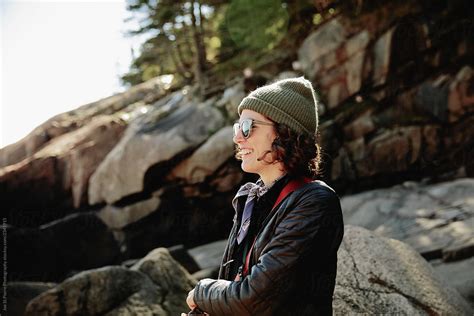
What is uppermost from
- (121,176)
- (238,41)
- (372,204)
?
(238,41)

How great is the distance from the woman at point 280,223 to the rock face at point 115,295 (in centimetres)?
394

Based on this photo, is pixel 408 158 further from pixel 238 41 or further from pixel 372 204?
pixel 238 41

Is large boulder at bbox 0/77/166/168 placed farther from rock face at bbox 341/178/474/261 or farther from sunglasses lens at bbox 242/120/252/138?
sunglasses lens at bbox 242/120/252/138

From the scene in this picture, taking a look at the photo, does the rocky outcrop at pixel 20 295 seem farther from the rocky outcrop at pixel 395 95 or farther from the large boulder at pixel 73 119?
the large boulder at pixel 73 119

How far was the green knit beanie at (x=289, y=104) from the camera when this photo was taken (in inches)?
88.7

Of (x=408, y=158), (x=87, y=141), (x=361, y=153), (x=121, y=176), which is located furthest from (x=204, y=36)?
(x=408, y=158)

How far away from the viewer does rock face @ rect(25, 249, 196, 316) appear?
567 cm

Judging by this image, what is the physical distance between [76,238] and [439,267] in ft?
34.9

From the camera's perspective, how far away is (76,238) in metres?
13.6

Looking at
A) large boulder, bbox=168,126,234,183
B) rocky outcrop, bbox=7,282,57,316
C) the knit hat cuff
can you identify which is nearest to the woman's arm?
the knit hat cuff

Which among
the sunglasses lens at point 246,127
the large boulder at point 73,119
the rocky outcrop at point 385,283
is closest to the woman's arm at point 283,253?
the sunglasses lens at point 246,127

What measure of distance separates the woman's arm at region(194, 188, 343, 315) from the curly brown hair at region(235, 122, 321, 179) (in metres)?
0.25

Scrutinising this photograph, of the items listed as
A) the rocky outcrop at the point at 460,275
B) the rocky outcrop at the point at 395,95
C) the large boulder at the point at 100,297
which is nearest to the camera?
the large boulder at the point at 100,297

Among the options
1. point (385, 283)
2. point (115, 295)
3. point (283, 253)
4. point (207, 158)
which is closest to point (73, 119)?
point (207, 158)
